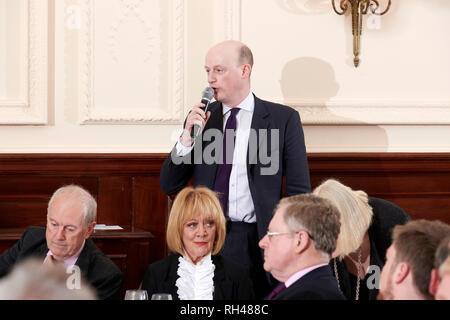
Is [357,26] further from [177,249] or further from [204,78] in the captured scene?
[177,249]

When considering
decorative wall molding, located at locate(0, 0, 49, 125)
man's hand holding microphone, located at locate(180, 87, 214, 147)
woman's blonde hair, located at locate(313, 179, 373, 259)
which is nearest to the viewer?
woman's blonde hair, located at locate(313, 179, 373, 259)

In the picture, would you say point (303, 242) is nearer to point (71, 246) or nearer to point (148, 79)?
point (71, 246)

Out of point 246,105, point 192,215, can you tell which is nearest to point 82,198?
point 192,215

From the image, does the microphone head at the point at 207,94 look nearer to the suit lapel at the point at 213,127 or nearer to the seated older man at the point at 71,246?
the suit lapel at the point at 213,127

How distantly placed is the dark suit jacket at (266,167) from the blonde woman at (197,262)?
321 mm

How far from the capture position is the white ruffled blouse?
302 cm

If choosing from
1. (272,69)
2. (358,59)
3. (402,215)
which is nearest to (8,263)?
(402,215)

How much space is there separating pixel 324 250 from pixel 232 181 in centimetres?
125

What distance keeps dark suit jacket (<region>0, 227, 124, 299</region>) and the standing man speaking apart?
2.18 ft

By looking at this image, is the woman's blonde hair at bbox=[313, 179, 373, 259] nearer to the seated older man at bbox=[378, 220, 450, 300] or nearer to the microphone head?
the microphone head

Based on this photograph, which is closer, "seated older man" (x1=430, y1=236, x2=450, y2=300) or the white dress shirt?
"seated older man" (x1=430, y1=236, x2=450, y2=300)

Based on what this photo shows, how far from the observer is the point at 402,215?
3268 mm

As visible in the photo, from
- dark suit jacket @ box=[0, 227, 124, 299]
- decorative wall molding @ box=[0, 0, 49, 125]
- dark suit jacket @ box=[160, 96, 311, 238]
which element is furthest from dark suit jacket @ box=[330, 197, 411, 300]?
decorative wall molding @ box=[0, 0, 49, 125]

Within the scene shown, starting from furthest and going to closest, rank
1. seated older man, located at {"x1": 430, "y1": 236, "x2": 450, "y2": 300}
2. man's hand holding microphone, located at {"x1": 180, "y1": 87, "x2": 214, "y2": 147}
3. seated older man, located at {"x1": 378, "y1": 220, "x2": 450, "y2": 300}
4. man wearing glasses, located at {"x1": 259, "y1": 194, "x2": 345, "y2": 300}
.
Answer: man's hand holding microphone, located at {"x1": 180, "y1": 87, "x2": 214, "y2": 147} < man wearing glasses, located at {"x1": 259, "y1": 194, "x2": 345, "y2": 300} < seated older man, located at {"x1": 378, "y1": 220, "x2": 450, "y2": 300} < seated older man, located at {"x1": 430, "y1": 236, "x2": 450, "y2": 300}
